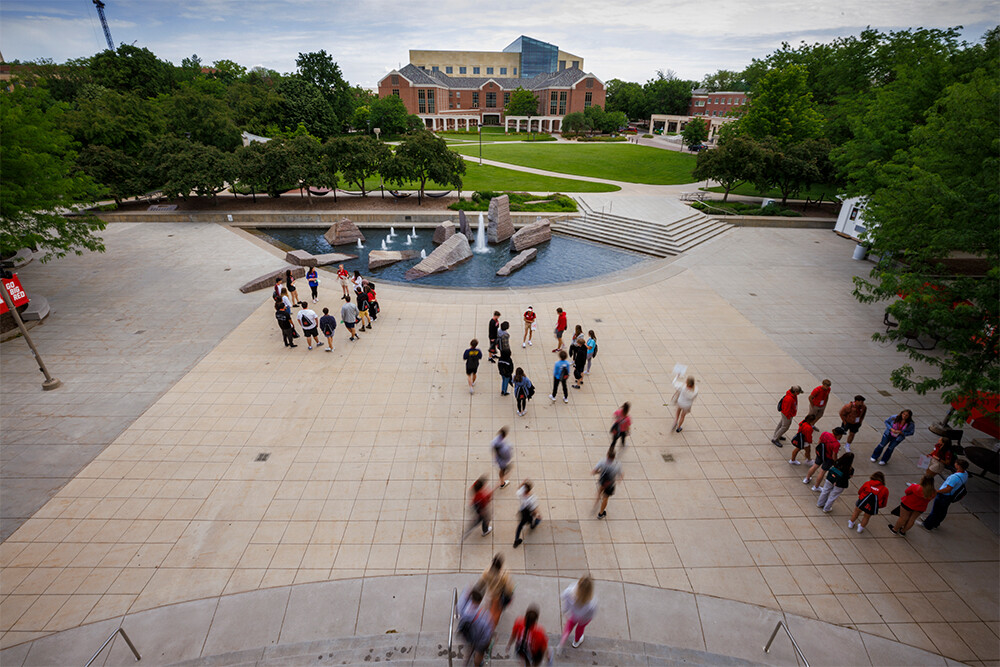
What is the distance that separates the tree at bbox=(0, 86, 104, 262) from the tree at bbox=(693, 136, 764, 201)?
33.2 meters

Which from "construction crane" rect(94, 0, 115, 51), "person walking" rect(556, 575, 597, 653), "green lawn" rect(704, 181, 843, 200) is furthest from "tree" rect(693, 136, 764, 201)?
"construction crane" rect(94, 0, 115, 51)

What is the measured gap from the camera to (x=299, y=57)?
6619cm

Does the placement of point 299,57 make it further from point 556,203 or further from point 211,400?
point 211,400

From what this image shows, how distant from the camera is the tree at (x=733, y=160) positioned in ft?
95.0

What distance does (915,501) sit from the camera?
23.8 feet

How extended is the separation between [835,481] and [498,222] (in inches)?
812

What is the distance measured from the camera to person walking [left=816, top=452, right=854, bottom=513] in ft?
25.0

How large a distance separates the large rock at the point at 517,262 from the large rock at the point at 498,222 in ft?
9.68

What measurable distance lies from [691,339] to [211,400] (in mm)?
13808

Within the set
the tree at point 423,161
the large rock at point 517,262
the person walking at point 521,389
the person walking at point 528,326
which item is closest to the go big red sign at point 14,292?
the person walking at point 528,326

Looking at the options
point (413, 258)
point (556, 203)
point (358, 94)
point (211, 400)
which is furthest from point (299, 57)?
point (211, 400)

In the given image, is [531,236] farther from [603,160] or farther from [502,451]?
[603,160]

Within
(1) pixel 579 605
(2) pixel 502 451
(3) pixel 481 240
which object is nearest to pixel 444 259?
(3) pixel 481 240

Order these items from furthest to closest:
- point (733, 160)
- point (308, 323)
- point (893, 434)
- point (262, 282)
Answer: point (733, 160)
point (262, 282)
point (308, 323)
point (893, 434)
